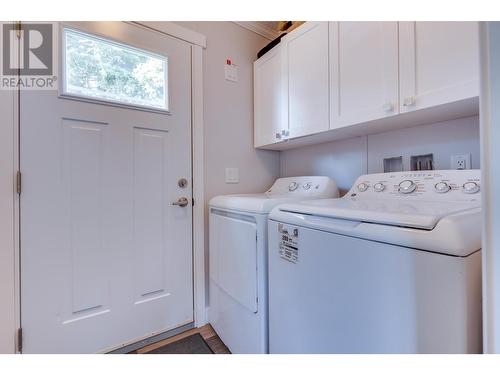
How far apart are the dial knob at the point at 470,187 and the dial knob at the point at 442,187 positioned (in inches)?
2.0

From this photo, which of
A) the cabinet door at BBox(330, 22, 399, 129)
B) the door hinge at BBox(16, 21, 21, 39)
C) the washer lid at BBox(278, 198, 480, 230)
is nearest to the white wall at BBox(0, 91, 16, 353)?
the door hinge at BBox(16, 21, 21, 39)

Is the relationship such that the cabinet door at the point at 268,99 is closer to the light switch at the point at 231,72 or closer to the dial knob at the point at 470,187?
the light switch at the point at 231,72

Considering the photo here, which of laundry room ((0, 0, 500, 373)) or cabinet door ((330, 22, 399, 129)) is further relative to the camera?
cabinet door ((330, 22, 399, 129))

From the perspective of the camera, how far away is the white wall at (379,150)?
120 cm

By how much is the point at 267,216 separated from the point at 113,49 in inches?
54.8

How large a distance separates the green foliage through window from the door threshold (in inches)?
59.5

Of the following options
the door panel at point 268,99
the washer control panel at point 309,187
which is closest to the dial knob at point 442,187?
the washer control panel at point 309,187

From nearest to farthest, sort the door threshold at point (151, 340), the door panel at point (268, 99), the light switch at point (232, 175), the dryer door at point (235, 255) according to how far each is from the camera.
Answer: the dryer door at point (235, 255) < the door threshold at point (151, 340) < the door panel at point (268, 99) < the light switch at point (232, 175)

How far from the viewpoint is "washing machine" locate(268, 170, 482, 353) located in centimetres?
54

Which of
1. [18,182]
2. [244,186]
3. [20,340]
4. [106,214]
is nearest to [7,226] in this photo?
[18,182]

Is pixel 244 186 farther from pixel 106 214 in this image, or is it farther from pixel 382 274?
pixel 382 274

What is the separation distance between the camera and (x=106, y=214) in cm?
136

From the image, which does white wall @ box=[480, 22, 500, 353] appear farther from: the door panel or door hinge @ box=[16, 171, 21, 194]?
door hinge @ box=[16, 171, 21, 194]

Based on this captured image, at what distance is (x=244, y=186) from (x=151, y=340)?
1.25m
